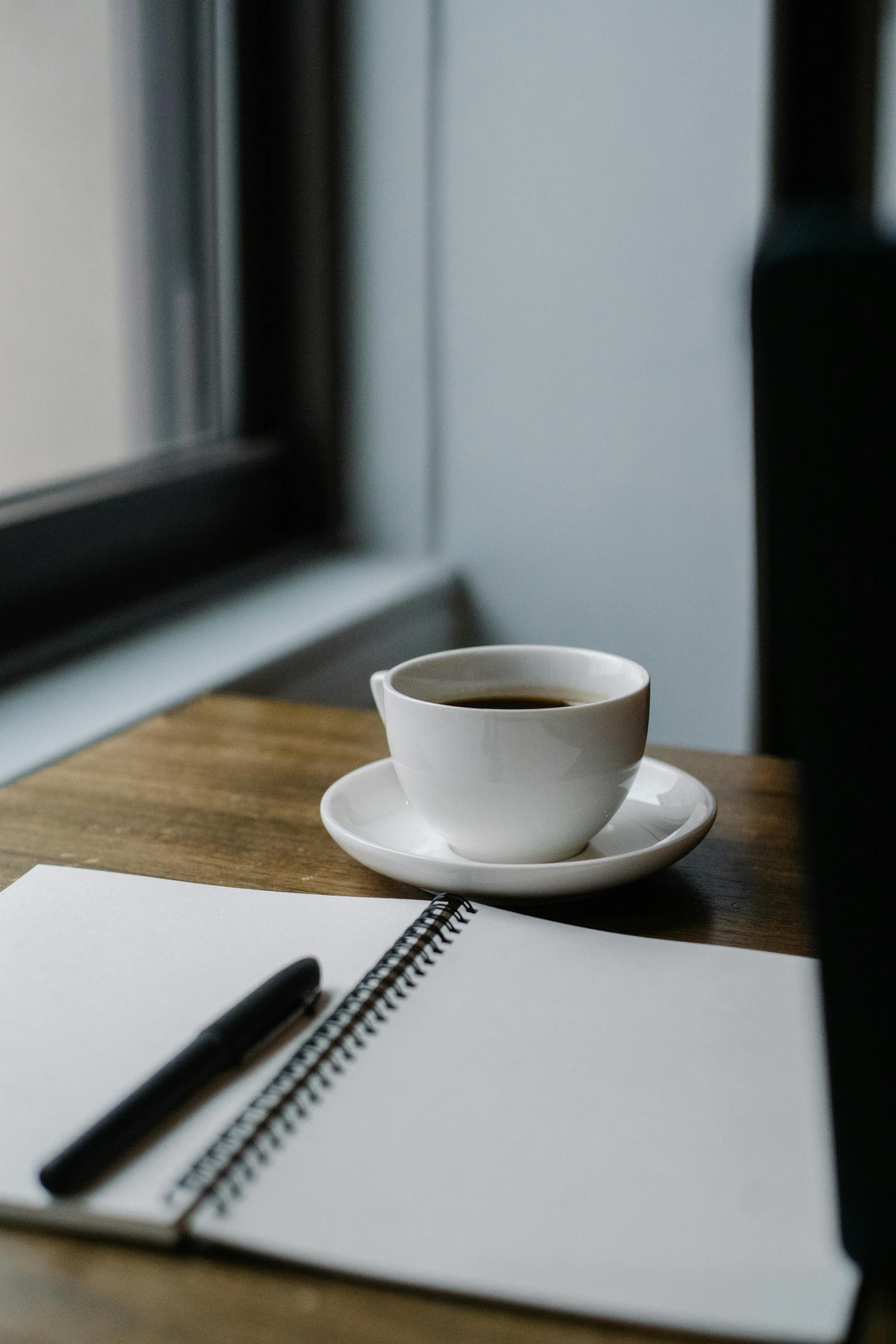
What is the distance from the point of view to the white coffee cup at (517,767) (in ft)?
1.72

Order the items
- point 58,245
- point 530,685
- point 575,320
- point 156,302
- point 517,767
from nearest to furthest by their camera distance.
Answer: point 517,767 → point 530,685 → point 58,245 → point 156,302 → point 575,320

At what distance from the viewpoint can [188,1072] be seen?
1.24 ft

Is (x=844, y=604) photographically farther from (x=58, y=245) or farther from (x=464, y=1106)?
(x=58, y=245)

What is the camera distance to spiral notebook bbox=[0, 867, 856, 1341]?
0.31 m

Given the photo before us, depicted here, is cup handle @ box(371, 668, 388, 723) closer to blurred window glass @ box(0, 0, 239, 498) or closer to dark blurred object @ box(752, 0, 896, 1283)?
dark blurred object @ box(752, 0, 896, 1283)

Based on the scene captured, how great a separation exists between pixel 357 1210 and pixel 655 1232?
0.08 m

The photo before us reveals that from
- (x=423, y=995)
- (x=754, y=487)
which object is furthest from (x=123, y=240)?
(x=423, y=995)

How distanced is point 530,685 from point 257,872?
16cm

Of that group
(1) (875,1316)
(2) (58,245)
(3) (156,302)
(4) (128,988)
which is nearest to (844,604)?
(1) (875,1316)

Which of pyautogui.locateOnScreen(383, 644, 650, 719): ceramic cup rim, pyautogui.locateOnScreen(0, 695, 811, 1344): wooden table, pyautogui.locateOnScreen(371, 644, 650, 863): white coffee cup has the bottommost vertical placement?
pyautogui.locateOnScreen(0, 695, 811, 1344): wooden table

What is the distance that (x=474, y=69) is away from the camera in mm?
1473

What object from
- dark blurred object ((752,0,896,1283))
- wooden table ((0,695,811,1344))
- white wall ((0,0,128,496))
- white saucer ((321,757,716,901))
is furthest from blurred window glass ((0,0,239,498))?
dark blurred object ((752,0,896,1283))

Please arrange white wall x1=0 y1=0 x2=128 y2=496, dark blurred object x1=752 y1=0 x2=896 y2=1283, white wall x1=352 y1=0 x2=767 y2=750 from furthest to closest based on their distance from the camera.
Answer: white wall x1=352 y1=0 x2=767 y2=750 → white wall x1=0 y1=0 x2=128 y2=496 → dark blurred object x1=752 y1=0 x2=896 y2=1283

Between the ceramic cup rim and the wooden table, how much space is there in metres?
0.08
